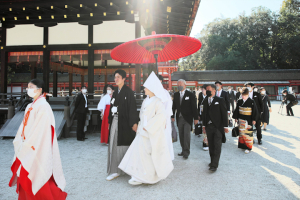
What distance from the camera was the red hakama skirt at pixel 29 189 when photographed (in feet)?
5.67

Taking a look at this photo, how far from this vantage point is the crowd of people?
69.6 inches

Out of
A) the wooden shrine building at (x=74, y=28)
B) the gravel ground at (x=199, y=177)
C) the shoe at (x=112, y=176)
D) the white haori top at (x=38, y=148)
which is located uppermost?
the wooden shrine building at (x=74, y=28)

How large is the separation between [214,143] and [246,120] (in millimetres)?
1498

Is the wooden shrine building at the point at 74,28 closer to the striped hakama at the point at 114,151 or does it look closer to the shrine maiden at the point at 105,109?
the shrine maiden at the point at 105,109

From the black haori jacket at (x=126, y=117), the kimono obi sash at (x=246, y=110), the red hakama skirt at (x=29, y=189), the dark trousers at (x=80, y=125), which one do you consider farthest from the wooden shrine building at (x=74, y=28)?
the red hakama skirt at (x=29, y=189)

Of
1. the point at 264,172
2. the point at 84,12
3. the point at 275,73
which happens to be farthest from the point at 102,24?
the point at 275,73

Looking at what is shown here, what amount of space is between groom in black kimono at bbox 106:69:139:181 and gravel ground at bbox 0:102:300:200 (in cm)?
29

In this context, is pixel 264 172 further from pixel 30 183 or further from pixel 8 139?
pixel 8 139

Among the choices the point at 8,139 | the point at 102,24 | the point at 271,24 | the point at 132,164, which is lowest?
the point at 8,139

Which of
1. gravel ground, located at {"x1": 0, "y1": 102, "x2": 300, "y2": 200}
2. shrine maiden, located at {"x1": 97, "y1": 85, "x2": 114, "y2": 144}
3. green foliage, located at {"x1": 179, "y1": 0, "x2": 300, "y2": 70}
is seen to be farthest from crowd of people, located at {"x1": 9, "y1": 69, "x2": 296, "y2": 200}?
green foliage, located at {"x1": 179, "y1": 0, "x2": 300, "y2": 70}

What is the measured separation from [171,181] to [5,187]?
7.88 feet

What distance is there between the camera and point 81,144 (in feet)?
16.0

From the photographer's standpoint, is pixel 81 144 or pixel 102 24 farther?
pixel 102 24

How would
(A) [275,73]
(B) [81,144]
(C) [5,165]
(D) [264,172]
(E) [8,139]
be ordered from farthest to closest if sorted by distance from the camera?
(A) [275,73] < (E) [8,139] < (B) [81,144] < (C) [5,165] < (D) [264,172]
